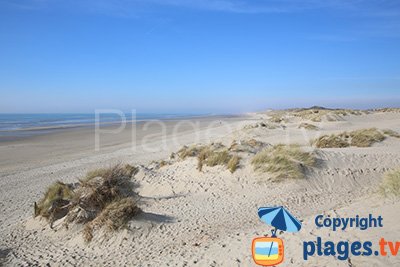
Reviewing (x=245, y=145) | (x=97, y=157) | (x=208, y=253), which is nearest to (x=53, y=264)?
(x=208, y=253)

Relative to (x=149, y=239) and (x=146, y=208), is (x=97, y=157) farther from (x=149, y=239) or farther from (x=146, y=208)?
(x=149, y=239)

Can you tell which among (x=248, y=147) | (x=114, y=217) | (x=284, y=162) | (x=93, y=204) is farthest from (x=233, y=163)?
(x=114, y=217)

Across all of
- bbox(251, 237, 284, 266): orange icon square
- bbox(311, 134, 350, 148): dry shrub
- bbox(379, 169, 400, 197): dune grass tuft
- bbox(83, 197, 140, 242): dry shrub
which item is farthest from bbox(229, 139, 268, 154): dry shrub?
bbox(251, 237, 284, 266): orange icon square

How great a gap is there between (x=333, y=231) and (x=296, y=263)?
120 cm

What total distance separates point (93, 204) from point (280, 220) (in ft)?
17.7

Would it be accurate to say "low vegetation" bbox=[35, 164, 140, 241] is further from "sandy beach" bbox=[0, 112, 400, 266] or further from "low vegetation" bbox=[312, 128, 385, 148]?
"low vegetation" bbox=[312, 128, 385, 148]

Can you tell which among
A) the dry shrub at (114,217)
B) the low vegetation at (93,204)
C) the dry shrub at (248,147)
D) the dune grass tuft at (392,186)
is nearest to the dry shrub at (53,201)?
the low vegetation at (93,204)

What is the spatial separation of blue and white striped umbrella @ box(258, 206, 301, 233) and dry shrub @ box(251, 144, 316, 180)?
624cm

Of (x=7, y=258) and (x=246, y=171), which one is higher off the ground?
(x=246, y=171)

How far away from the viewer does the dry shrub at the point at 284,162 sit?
33.3 ft

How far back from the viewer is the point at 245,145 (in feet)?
41.9

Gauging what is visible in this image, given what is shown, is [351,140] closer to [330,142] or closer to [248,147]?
[330,142]

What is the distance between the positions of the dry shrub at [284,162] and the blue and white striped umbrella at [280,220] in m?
6.24

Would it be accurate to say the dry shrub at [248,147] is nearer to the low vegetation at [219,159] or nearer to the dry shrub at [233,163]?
the low vegetation at [219,159]
